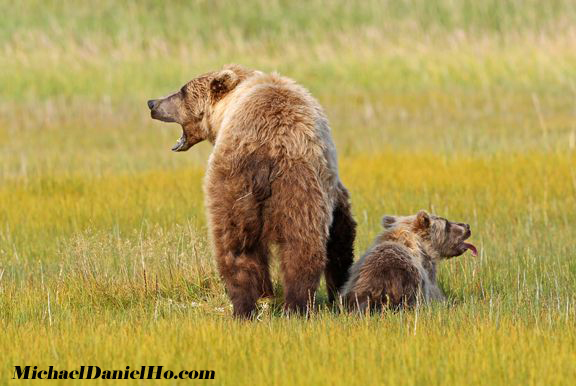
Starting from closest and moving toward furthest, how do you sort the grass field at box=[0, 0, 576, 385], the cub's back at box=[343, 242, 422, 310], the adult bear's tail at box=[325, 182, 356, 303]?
the grass field at box=[0, 0, 576, 385] < the cub's back at box=[343, 242, 422, 310] < the adult bear's tail at box=[325, 182, 356, 303]

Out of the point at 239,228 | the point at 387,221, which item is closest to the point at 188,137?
the point at 239,228

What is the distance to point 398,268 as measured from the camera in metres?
7.11

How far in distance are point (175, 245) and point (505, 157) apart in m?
6.58

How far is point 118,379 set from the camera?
533cm

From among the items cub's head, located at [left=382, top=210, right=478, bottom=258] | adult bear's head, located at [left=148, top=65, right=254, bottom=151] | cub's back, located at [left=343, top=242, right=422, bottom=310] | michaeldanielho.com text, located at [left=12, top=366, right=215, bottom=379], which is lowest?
michaeldanielho.com text, located at [left=12, top=366, right=215, bottom=379]

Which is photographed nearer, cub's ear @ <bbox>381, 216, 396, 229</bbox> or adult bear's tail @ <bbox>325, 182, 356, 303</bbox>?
adult bear's tail @ <bbox>325, 182, 356, 303</bbox>

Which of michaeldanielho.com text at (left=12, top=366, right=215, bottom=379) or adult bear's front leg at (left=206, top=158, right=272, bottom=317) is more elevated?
adult bear's front leg at (left=206, top=158, right=272, bottom=317)

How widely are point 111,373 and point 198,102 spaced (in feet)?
8.87

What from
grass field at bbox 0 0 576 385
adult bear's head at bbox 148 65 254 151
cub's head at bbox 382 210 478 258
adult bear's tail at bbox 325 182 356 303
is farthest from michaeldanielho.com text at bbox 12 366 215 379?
cub's head at bbox 382 210 478 258

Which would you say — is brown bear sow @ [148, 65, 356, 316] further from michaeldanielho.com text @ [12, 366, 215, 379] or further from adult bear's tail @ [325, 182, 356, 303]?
michaeldanielho.com text @ [12, 366, 215, 379]

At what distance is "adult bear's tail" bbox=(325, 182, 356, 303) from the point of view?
727 centimetres

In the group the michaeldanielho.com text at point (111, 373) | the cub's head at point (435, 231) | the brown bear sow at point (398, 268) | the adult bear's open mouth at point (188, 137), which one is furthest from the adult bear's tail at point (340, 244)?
the michaeldanielho.com text at point (111, 373)

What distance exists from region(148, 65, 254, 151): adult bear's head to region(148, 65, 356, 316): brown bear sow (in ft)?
1.54

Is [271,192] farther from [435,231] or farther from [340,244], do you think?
[435,231]
